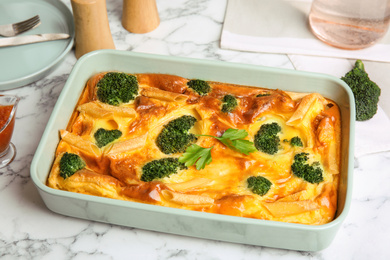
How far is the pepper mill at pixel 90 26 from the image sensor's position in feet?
10.9

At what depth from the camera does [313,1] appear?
12.1 feet

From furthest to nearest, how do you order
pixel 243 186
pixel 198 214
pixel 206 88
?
1. pixel 206 88
2. pixel 243 186
3. pixel 198 214

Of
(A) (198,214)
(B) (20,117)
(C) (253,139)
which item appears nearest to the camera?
(A) (198,214)

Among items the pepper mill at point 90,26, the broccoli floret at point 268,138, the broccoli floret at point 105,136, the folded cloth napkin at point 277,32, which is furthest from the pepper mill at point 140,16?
the broccoli floret at point 268,138

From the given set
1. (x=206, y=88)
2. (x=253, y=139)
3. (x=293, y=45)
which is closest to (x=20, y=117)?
(x=206, y=88)

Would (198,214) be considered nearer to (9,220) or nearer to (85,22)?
(9,220)

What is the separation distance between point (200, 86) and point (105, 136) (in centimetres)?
63

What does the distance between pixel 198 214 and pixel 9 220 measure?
1076 millimetres

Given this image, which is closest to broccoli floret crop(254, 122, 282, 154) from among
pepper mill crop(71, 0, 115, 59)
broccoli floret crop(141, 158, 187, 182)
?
broccoli floret crop(141, 158, 187, 182)

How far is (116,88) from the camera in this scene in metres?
3.09

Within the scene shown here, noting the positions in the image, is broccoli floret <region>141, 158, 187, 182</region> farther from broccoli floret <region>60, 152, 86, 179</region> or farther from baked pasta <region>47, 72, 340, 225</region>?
broccoli floret <region>60, 152, 86, 179</region>

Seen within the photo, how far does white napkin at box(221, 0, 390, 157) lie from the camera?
3.63 meters

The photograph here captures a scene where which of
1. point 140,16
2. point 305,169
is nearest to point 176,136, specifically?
point 305,169

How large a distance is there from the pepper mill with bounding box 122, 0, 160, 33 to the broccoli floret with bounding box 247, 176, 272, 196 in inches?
61.0
